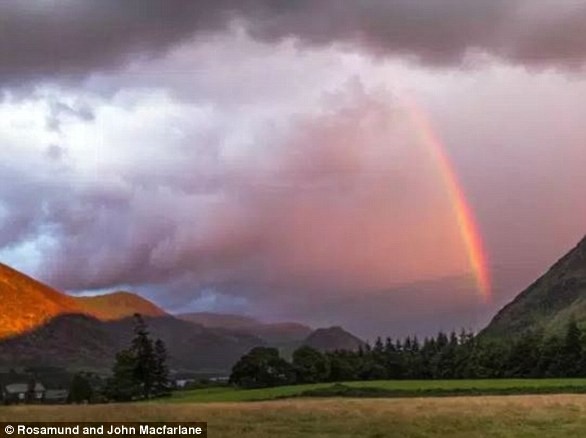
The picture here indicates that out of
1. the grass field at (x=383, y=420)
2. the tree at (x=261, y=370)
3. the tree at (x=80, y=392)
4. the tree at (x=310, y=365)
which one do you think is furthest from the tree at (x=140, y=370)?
the grass field at (x=383, y=420)

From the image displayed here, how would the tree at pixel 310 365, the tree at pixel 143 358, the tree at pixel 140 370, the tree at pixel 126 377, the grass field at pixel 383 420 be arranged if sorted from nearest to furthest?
the grass field at pixel 383 420 < the tree at pixel 126 377 < the tree at pixel 140 370 < the tree at pixel 143 358 < the tree at pixel 310 365

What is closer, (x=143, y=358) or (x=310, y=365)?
(x=143, y=358)

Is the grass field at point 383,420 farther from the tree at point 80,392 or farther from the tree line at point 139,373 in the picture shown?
the tree at point 80,392

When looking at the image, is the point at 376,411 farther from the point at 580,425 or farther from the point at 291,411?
the point at 580,425

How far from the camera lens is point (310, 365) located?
18950cm

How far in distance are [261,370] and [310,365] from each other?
49.7ft

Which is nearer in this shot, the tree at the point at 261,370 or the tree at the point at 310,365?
the tree at the point at 261,370

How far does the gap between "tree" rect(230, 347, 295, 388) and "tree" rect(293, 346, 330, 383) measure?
221 centimetres

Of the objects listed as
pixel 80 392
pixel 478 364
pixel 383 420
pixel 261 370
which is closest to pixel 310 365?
pixel 261 370

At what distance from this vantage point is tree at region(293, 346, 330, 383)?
185625 millimetres

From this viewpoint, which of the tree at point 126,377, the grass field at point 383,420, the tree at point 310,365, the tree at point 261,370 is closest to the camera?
the grass field at point 383,420

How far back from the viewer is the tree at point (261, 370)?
178250mm

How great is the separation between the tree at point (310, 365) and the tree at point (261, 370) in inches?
87.2

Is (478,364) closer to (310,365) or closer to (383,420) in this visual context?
(310,365)
